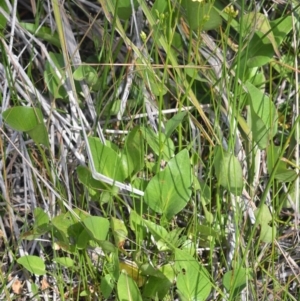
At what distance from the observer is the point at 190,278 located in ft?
3.22

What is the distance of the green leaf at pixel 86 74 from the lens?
1.14 meters

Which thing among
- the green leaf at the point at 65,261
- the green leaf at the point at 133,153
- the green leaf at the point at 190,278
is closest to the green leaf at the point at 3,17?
the green leaf at the point at 133,153

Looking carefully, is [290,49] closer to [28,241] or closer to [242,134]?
[242,134]

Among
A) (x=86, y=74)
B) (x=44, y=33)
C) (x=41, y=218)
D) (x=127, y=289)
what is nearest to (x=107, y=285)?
(x=127, y=289)

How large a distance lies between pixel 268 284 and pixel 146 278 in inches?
9.4

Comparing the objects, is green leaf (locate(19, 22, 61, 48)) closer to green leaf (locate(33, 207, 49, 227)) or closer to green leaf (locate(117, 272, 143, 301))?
green leaf (locate(33, 207, 49, 227))

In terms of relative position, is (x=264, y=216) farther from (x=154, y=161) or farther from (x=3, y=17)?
(x=3, y=17)

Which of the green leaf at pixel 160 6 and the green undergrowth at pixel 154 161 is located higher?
the green leaf at pixel 160 6

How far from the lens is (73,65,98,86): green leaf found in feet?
3.73

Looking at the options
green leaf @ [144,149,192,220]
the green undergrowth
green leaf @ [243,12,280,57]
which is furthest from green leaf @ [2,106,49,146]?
green leaf @ [243,12,280,57]

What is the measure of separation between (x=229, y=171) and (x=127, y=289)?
10.4 inches

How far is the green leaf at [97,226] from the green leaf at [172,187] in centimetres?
8

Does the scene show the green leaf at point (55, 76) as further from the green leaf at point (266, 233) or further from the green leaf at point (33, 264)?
the green leaf at point (266, 233)

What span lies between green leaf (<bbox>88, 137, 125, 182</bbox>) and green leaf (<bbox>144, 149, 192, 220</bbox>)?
7cm
